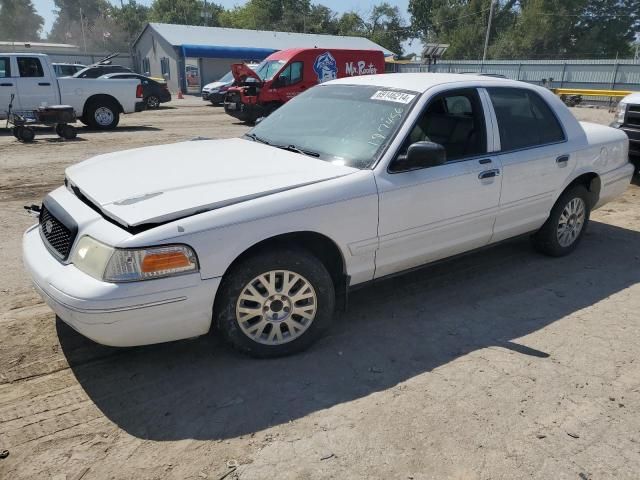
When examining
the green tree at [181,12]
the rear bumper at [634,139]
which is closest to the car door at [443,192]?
the rear bumper at [634,139]

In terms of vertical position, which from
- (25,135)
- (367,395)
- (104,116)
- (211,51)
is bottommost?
(367,395)

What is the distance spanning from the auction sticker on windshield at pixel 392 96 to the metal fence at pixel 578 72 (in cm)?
2652

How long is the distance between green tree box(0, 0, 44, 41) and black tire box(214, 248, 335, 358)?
135 meters

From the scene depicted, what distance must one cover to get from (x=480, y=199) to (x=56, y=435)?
3.20m

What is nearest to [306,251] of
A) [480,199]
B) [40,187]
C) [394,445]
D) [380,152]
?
[380,152]

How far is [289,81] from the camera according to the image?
1581 centimetres

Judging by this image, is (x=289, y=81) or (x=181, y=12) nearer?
(x=289, y=81)

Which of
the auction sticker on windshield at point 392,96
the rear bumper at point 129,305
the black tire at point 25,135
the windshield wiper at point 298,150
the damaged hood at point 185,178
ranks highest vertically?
the auction sticker on windshield at point 392,96

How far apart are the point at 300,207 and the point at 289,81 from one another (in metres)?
13.6

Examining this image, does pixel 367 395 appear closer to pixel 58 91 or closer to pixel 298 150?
pixel 298 150

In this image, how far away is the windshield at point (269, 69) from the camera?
15.8 metres

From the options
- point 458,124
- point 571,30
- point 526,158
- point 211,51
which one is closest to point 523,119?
point 526,158

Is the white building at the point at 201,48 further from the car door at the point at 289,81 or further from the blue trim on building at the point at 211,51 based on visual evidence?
the car door at the point at 289,81

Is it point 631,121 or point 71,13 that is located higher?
point 71,13
